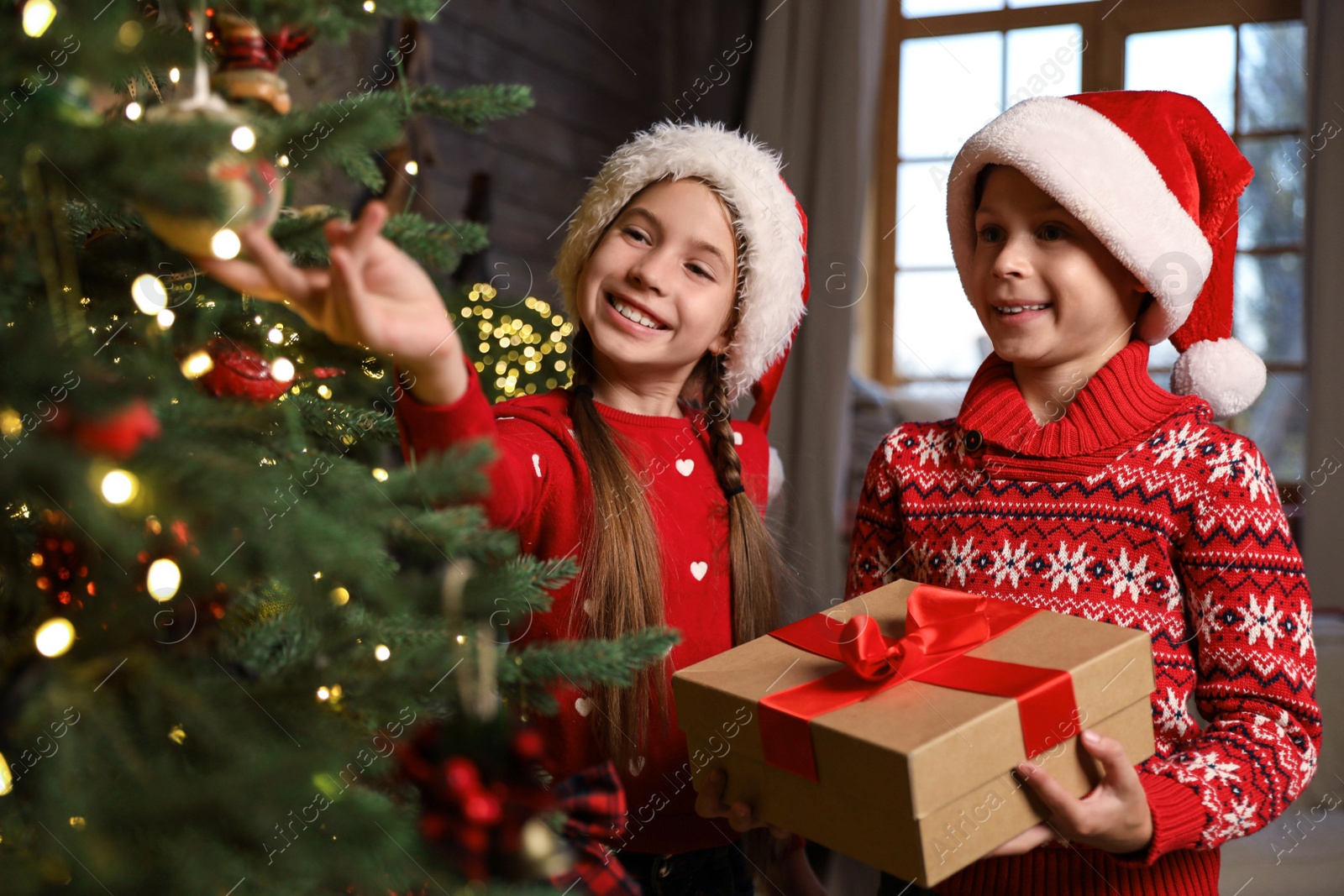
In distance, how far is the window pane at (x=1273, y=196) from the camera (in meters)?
3.03

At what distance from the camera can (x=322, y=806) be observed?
19.1 inches

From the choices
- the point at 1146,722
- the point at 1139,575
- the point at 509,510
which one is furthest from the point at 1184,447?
the point at 509,510

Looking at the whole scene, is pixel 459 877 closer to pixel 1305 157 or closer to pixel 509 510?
pixel 509 510

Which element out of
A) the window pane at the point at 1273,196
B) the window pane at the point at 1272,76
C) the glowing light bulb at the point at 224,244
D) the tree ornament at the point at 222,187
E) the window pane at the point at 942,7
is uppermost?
the window pane at the point at 942,7

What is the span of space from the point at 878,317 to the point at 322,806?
130 inches

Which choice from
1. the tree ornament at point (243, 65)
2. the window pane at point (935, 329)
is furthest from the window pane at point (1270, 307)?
the tree ornament at point (243, 65)

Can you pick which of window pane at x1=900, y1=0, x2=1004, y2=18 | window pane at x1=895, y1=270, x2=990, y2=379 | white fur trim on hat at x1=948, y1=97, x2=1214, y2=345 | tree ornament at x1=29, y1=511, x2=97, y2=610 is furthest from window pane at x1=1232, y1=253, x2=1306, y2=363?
tree ornament at x1=29, y1=511, x2=97, y2=610

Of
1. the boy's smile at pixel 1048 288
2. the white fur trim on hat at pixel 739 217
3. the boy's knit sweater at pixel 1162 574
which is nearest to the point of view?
the boy's knit sweater at pixel 1162 574

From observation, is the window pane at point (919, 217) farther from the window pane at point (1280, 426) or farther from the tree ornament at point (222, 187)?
the tree ornament at point (222, 187)

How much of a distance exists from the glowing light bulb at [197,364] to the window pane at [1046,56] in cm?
315

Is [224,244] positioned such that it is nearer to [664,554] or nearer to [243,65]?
[243,65]

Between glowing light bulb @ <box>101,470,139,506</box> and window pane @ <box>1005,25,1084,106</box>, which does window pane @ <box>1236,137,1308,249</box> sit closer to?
window pane @ <box>1005,25,1084,106</box>

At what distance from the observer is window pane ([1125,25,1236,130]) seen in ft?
10.1

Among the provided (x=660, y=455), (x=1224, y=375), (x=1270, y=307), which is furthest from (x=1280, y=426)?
(x=660, y=455)
